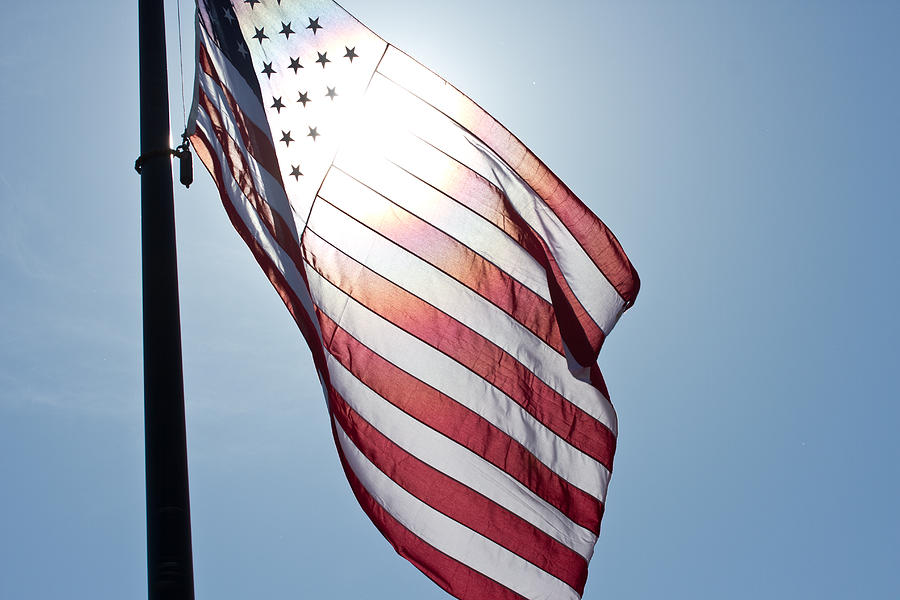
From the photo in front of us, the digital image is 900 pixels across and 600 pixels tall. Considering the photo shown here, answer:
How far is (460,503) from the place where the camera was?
7543 mm

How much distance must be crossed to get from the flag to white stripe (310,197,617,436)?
0.01 meters

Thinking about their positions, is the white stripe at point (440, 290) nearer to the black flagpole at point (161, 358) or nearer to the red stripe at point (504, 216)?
the red stripe at point (504, 216)

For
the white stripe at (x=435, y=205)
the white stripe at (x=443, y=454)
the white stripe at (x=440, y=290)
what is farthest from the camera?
the white stripe at (x=435, y=205)

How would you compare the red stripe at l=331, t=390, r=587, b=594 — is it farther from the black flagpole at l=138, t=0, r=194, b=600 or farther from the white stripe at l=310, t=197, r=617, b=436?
the black flagpole at l=138, t=0, r=194, b=600

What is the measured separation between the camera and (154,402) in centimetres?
482

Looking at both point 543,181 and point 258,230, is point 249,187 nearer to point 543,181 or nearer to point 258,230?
point 258,230

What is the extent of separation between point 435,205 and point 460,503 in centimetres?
256

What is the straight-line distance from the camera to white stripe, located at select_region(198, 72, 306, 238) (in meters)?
7.45

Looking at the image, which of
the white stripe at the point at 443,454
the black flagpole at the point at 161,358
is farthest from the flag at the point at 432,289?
the black flagpole at the point at 161,358

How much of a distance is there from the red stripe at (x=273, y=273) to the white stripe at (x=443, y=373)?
192 mm

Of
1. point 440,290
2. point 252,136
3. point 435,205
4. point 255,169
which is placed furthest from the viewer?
point 435,205

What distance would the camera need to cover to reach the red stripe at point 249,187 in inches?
286

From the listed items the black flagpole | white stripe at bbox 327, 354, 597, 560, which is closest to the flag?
white stripe at bbox 327, 354, 597, 560

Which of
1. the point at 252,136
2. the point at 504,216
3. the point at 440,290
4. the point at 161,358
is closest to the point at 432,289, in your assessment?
the point at 440,290
